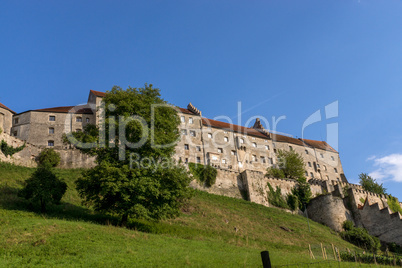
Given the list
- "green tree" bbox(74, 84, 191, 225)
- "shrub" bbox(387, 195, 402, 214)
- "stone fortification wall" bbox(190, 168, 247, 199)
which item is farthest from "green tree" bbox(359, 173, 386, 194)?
"green tree" bbox(74, 84, 191, 225)

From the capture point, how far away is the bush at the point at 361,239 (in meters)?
48.1

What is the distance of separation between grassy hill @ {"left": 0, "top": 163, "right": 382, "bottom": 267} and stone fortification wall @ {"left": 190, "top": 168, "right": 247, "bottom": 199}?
41.0 feet

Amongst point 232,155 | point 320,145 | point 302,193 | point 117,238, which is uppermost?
point 320,145

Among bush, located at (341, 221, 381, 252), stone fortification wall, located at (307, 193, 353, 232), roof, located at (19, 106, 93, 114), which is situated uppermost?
roof, located at (19, 106, 93, 114)

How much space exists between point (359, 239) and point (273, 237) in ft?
52.7

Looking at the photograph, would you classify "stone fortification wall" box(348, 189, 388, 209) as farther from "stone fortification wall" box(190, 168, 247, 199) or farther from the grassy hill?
the grassy hill

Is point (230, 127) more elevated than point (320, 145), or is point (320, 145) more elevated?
point (230, 127)

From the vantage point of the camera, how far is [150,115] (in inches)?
1298

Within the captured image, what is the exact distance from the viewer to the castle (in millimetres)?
53312

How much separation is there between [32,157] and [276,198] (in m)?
36.1

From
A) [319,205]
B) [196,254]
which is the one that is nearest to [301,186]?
[319,205]

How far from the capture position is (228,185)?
2274 inches

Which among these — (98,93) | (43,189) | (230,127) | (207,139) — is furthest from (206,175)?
(43,189)

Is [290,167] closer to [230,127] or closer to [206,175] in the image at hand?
[230,127]
